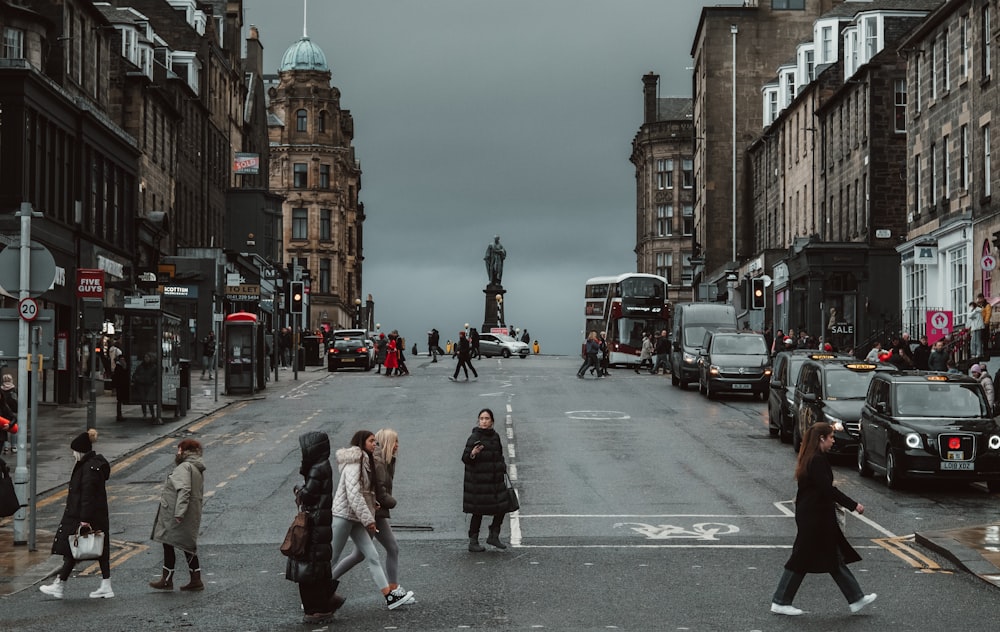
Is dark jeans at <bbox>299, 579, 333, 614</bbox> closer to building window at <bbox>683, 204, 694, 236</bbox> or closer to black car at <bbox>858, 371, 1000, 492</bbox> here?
black car at <bbox>858, 371, 1000, 492</bbox>

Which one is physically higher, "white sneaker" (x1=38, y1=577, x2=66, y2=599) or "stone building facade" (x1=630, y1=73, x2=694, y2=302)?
"stone building facade" (x1=630, y1=73, x2=694, y2=302)

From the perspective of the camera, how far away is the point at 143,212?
56.1 metres

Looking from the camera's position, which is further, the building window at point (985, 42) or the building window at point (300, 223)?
the building window at point (300, 223)

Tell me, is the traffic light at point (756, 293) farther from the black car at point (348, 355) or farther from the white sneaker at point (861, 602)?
the white sneaker at point (861, 602)

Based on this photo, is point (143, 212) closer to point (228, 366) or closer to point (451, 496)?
point (228, 366)

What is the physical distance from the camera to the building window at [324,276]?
10800 centimetres

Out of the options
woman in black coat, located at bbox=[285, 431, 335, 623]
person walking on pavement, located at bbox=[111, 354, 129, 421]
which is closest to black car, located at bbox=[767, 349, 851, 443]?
person walking on pavement, located at bbox=[111, 354, 129, 421]

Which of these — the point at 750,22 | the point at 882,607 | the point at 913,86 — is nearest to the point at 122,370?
the point at 882,607

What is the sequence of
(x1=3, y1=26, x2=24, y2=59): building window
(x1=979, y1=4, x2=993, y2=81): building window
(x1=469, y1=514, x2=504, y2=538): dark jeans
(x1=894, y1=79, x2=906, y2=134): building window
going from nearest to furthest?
1. (x1=469, y1=514, x2=504, y2=538): dark jeans
2. (x1=3, y1=26, x2=24, y2=59): building window
3. (x1=979, y1=4, x2=993, y2=81): building window
4. (x1=894, y1=79, x2=906, y2=134): building window

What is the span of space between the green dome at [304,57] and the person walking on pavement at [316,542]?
100 m

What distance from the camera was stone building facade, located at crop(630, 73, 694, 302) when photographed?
120688 mm

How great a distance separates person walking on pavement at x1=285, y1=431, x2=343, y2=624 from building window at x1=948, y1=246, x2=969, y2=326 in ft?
107

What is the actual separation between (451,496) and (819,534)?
33.1ft

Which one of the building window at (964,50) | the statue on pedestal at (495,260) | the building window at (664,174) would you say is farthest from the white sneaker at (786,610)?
the building window at (664,174)
